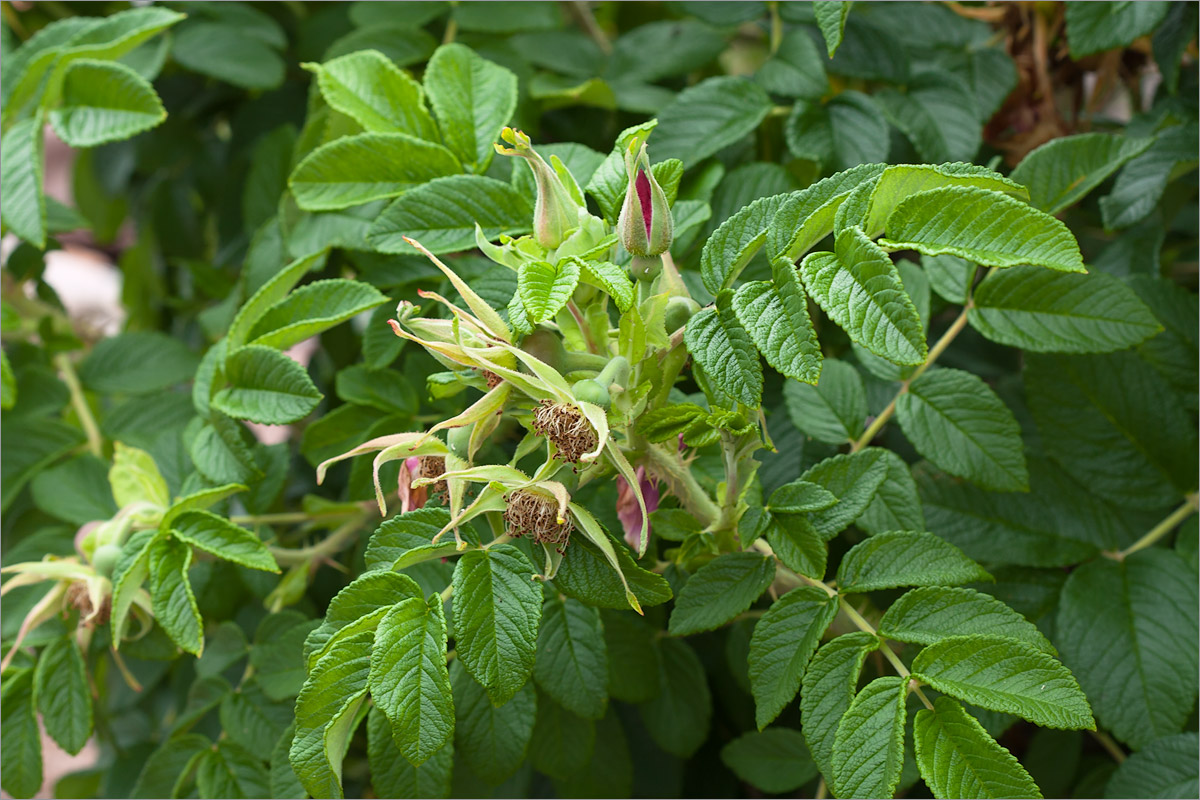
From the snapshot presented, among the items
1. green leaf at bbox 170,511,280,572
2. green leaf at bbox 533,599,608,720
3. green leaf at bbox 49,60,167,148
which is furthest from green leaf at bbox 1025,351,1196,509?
green leaf at bbox 49,60,167,148

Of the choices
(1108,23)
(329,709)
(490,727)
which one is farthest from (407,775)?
(1108,23)

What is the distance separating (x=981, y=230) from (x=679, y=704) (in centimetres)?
60

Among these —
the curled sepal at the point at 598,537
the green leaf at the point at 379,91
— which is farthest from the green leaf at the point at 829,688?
the green leaf at the point at 379,91

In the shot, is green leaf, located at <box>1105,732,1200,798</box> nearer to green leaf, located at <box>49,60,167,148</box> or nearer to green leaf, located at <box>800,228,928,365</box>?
green leaf, located at <box>800,228,928,365</box>

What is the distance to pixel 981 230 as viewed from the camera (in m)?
0.59

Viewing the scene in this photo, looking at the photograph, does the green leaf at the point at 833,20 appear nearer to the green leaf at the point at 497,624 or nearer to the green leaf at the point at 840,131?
the green leaf at the point at 840,131

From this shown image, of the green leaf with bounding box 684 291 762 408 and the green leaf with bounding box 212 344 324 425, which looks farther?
the green leaf with bounding box 212 344 324 425

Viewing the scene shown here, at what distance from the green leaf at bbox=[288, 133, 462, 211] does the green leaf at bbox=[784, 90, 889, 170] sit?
35cm

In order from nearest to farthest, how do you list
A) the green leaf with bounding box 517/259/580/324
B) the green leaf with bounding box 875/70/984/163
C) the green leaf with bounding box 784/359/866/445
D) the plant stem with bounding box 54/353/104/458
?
the green leaf with bounding box 517/259/580/324 < the green leaf with bounding box 784/359/866/445 < the green leaf with bounding box 875/70/984/163 < the plant stem with bounding box 54/353/104/458

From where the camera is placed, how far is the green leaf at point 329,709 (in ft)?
2.07

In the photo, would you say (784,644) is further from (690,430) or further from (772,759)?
(772,759)

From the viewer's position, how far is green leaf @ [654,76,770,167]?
925 mm

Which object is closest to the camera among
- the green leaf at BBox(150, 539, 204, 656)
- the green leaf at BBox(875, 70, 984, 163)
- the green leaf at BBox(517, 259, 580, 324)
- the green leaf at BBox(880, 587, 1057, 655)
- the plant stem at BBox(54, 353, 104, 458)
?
the green leaf at BBox(517, 259, 580, 324)

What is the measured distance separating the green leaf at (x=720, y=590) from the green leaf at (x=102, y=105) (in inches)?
28.7
